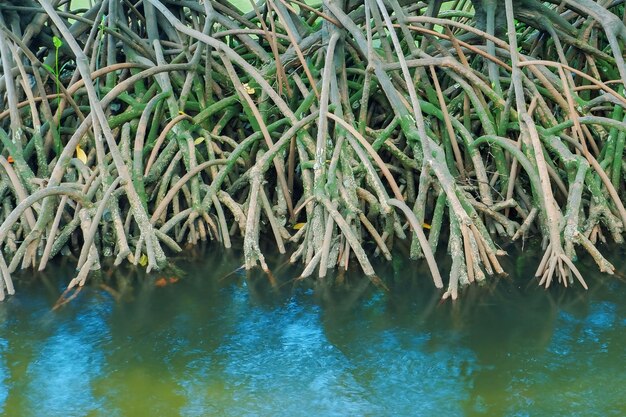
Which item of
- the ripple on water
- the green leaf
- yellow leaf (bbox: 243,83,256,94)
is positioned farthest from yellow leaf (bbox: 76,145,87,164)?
the ripple on water

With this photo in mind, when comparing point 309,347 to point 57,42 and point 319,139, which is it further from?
point 57,42

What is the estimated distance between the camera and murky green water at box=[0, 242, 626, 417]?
4852 mm

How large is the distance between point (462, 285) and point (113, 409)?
6.93ft

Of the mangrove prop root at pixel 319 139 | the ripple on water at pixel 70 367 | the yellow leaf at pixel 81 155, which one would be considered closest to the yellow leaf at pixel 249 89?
the mangrove prop root at pixel 319 139

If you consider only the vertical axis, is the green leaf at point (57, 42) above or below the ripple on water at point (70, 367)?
above

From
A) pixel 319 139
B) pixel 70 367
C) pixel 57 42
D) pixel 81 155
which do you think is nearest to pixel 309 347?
pixel 70 367

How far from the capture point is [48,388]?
16.7 feet

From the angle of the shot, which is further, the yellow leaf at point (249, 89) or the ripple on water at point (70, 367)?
the yellow leaf at point (249, 89)

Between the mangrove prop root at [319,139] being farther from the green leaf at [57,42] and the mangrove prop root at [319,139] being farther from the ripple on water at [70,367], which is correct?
the ripple on water at [70,367]

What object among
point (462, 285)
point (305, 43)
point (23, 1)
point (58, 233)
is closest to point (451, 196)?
point (462, 285)

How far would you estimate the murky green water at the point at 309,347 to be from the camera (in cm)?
485

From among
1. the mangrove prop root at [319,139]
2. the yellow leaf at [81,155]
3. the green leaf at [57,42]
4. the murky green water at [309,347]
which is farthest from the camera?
the green leaf at [57,42]

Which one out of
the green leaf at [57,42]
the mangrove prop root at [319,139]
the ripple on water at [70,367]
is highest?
the green leaf at [57,42]

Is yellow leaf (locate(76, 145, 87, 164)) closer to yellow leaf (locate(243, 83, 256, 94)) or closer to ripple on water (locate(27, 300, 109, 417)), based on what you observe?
yellow leaf (locate(243, 83, 256, 94))
